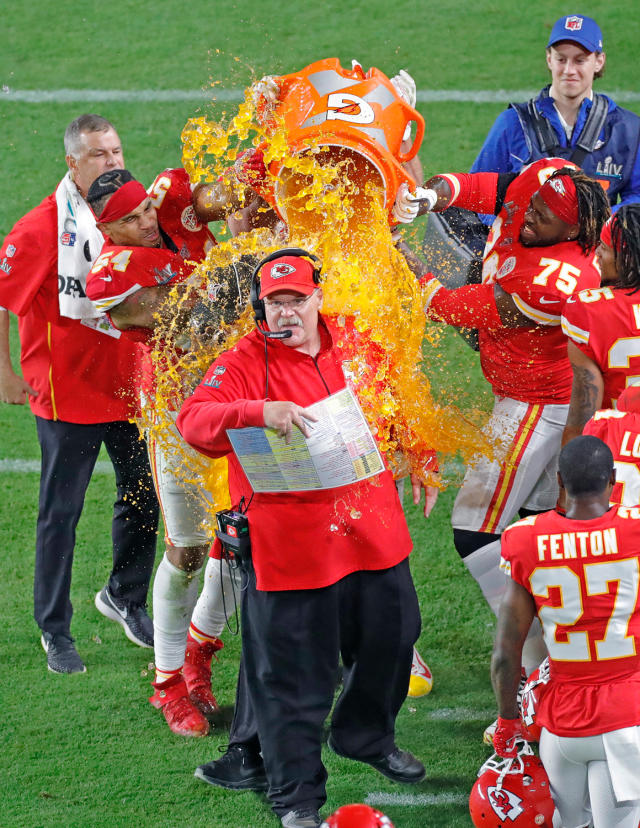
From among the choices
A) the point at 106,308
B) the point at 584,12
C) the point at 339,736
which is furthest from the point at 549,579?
the point at 584,12

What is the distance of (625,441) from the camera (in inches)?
146

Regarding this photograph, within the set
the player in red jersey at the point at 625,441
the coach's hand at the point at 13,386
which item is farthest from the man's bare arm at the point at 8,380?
the player in red jersey at the point at 625,441

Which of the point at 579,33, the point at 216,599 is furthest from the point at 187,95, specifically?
the point at 216,599

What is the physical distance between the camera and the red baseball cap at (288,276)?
3426 mm

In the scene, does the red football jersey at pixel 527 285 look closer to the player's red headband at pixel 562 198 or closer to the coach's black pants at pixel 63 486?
the player's red headband at pixel 562 198

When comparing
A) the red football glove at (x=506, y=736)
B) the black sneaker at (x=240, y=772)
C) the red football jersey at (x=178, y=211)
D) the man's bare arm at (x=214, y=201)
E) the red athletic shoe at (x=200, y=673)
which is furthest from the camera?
the red athletic shoe at (x=200, y=673)

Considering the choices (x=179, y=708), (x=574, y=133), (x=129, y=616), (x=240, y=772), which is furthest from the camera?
(x=574, y=133)

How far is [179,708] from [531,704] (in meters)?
1.46

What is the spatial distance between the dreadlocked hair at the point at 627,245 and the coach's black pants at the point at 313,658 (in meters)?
1.11

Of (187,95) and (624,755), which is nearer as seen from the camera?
(624,755)

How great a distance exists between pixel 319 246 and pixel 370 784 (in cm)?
179

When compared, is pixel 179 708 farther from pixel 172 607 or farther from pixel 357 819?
pixel 357 819

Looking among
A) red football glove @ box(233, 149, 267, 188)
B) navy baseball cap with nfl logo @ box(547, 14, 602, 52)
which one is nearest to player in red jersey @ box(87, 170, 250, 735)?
red football glove @ box(233, 149, 267, 188)

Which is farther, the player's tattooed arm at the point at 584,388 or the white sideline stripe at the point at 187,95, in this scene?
the white sideline stripe at the point at 187,95
